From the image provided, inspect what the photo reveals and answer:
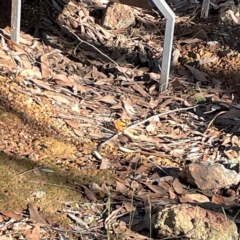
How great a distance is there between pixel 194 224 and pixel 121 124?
1.27 metres

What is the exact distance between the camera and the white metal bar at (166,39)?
13.6ft

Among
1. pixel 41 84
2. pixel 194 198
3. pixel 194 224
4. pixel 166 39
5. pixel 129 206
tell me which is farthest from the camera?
pixel 166 39

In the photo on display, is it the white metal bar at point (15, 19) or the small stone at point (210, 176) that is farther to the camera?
the white metal bar at point (15, 19)

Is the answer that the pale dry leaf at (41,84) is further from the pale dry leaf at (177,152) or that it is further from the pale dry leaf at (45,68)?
the pale dry leaf at (177,152)

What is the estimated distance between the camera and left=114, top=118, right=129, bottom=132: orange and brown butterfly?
3.83 meters

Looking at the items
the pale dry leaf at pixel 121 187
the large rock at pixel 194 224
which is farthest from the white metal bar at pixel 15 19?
the large rock at pixel 194 224

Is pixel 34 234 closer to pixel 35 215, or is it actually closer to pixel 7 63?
pixel 35 215

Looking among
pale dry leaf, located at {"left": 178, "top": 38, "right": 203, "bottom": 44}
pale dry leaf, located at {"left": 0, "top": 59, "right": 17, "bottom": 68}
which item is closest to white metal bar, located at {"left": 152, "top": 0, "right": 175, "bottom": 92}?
pale dry leaf, located at {"left": 178, "top": 38, "right": 203, "bottom": 44}

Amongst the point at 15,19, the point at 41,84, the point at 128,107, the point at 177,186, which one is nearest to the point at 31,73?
the point at 41,84

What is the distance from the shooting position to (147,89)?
4395 mm

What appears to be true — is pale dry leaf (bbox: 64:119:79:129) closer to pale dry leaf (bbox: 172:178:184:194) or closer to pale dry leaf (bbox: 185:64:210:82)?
pale dry leaf (bbox: 172:178:184:194)

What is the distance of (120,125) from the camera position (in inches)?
152

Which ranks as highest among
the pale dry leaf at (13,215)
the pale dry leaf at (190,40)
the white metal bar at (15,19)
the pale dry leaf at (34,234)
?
the white metal bar at (15,19)

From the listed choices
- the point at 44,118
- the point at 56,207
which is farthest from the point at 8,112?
the point at 56,207
